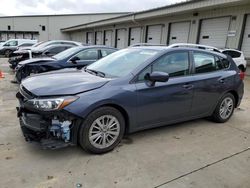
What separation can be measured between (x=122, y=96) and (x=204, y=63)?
197cm

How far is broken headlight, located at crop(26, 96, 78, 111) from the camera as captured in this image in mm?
2953

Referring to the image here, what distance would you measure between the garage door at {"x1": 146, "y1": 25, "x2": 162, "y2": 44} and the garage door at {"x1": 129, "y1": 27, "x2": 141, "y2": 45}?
1.36 metres

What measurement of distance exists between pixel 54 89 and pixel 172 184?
1.85 m

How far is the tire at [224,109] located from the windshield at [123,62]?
1.81m

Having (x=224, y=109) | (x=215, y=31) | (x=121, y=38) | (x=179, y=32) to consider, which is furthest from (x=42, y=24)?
(x=224, y=109)

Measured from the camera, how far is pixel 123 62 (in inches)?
160

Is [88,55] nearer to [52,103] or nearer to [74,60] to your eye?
[74,60]

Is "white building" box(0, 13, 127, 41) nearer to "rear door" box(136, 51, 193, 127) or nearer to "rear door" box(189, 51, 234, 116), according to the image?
"rear door" box(189, 51, 234, 116)

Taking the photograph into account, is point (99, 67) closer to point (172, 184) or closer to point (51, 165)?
point (51, 165)

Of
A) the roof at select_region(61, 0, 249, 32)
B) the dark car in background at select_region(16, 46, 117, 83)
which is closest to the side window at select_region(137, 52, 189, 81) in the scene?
the dark car in background at select_region(16, 46, 117, 83)

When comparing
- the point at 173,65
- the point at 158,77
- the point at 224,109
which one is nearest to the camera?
the point at 158,77

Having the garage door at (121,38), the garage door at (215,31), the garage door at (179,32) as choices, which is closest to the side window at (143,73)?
the garage door at (215,31)

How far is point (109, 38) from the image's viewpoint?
26.4 m

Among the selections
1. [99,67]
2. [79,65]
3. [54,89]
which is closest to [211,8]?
[79,65]
